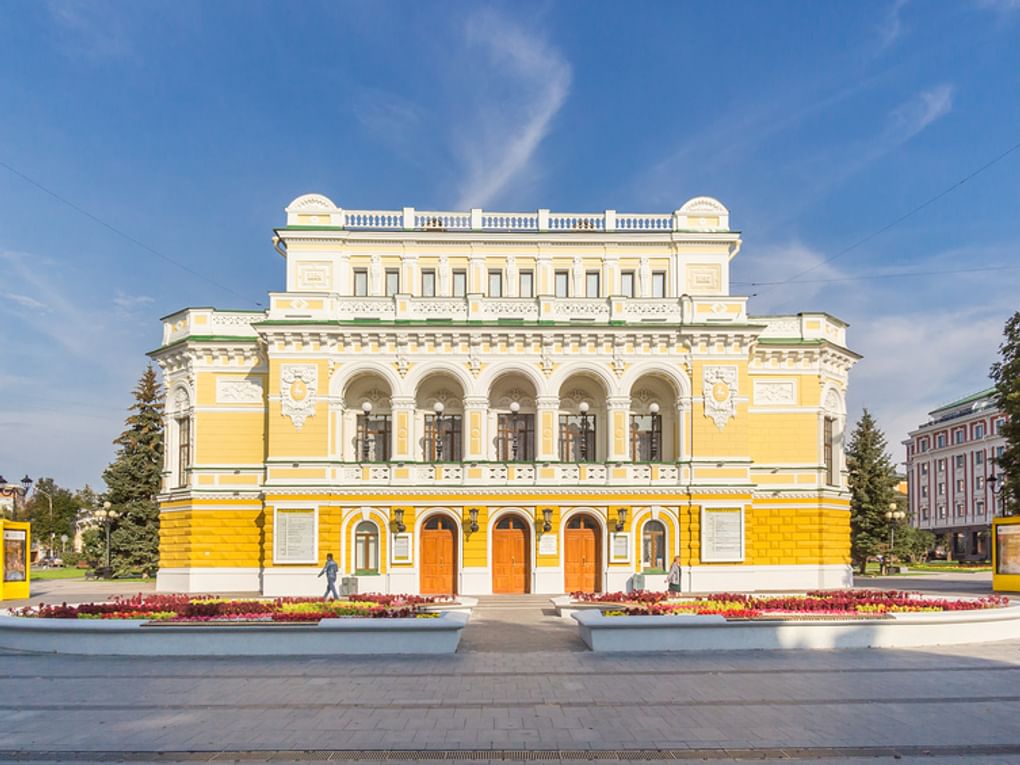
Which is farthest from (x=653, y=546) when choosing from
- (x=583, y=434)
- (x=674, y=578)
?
(x=583, y=434)

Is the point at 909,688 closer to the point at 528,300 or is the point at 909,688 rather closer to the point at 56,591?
the point at 528,300

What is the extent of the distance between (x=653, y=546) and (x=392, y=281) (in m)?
15.3

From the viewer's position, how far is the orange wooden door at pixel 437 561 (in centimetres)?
3500

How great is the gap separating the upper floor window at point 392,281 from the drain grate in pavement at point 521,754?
28.7 metres

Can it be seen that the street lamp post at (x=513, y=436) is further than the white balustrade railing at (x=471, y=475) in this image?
Yes

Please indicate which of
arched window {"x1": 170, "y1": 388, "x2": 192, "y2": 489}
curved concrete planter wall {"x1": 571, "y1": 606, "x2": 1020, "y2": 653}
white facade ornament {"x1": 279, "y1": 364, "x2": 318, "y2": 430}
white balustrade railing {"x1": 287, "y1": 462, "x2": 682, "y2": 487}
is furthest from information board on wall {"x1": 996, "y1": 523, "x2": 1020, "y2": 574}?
arched window {"x1": 170, "y1": 388, "x2": 192, "y2": 489}

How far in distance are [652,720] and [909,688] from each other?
5124 millimetres

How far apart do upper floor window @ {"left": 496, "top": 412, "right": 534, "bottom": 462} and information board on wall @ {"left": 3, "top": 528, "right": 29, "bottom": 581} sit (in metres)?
18.0

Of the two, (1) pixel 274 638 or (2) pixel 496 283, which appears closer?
(1) pixel 274 638

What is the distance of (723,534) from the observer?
35438mm

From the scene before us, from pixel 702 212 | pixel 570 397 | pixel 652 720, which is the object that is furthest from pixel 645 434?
pixel 652 720

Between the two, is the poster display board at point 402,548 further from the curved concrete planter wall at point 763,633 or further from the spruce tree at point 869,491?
the spruce tree at point 869,491

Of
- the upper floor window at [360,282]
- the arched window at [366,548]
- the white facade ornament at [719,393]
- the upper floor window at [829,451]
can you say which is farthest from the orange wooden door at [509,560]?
the upper floor window at [829,451]

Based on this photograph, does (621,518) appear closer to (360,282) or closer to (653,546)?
(653,546)
